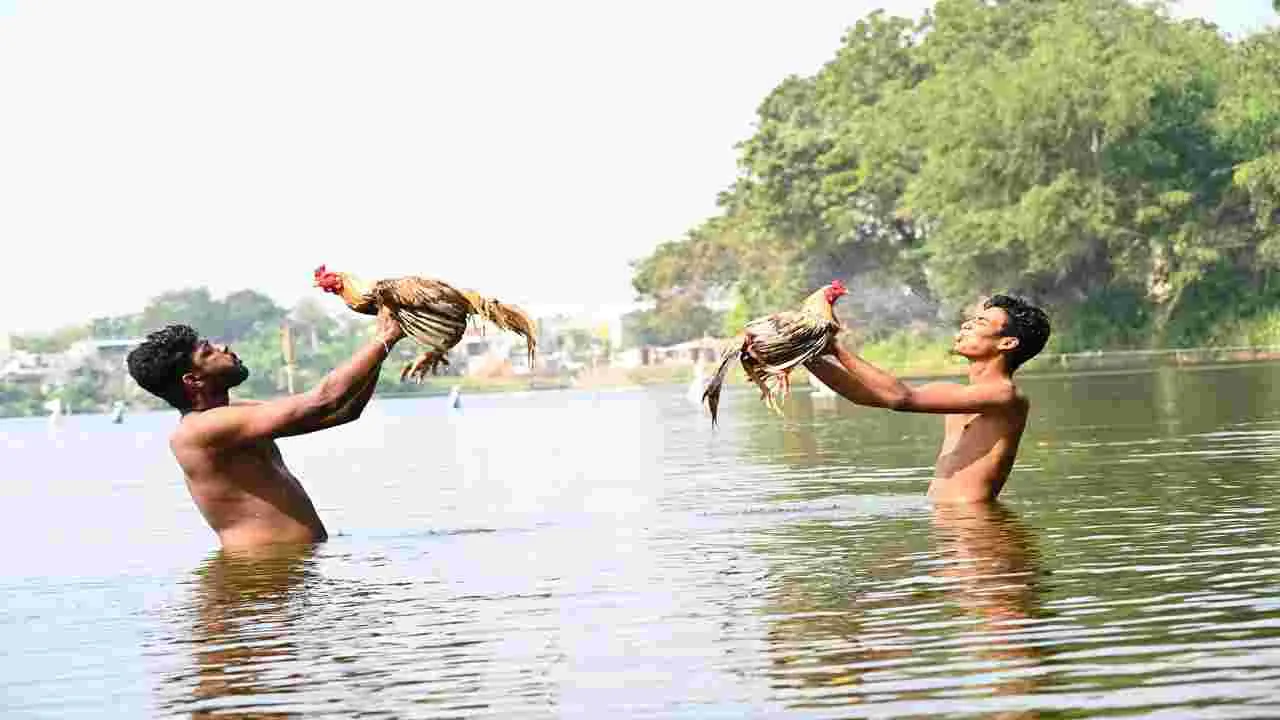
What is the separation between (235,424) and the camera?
13273mm

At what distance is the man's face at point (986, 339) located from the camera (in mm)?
13844

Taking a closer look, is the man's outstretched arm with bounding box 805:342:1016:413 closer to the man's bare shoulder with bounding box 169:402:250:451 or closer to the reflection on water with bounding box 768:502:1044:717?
the reflection on water with bounding box 768:502:1044:717

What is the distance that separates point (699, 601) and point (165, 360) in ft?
11.3

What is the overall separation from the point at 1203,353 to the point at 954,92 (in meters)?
14.6

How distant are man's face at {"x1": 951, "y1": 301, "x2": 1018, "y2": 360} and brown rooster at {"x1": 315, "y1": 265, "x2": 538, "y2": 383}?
2.94m

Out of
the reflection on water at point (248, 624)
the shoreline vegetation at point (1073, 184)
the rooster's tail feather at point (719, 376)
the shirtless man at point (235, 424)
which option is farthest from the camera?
the shoreline vegetation at point (1073, 184)

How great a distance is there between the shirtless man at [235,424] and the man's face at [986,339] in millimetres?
3342

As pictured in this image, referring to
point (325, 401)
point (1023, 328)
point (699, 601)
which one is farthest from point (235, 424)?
point (1023, 328)

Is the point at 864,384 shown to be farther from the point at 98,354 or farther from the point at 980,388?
the point at 98,354

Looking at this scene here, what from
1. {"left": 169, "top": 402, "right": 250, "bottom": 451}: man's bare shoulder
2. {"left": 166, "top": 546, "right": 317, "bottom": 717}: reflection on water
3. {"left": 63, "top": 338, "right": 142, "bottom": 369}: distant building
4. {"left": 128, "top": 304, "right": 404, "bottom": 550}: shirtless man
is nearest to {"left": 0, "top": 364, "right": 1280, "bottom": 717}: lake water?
{"left": 166, "top": 546, "right": 317, "bottom": 717}: reflection on water

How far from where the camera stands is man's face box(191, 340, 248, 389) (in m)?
13.3

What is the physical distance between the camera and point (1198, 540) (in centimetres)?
1309

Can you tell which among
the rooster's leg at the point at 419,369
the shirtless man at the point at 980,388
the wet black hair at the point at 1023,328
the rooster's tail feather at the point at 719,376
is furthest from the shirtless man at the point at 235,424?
the wet black hair at the point at 1023,328

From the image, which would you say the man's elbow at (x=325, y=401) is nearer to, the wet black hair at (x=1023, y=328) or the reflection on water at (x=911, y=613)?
the reflection on water at (x=911, y=613)
